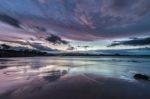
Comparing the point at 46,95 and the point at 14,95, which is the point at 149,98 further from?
the point at 14,95

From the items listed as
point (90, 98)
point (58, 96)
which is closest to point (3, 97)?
point (58, 96)

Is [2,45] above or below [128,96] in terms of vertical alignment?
above

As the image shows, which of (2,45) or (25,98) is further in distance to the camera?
(2,45)

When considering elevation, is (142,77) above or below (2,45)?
below

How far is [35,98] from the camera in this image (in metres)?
7.14

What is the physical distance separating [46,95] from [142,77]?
10912mm

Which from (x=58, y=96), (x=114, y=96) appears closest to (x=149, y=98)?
(x=114, y=96)

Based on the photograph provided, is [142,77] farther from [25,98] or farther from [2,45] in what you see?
[2,45]

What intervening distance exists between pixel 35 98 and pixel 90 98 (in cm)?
303

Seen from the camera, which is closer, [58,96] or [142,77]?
[58,96]

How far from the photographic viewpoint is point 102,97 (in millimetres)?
7586

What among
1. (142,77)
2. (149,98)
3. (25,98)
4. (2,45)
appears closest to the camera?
(25,98)

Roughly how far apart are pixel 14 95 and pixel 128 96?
6717mm

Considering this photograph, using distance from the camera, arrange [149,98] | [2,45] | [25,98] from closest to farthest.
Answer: [25,98] → [149,98] → [2,45]
